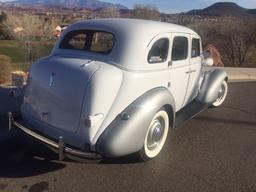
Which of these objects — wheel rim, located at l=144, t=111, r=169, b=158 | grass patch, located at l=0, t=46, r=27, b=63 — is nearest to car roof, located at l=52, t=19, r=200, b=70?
wheel rim, located at l=144, t=111, r=169, b=158

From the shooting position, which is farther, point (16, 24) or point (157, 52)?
point (16, 24)

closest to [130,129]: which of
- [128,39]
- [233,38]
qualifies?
[128,39]

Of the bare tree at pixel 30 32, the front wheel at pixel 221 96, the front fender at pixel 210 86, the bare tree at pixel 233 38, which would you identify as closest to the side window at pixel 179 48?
the front fender at pixel 210 86

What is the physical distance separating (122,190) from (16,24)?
45287mm

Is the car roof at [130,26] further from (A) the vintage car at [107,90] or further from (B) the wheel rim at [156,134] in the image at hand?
(B) the wheel rim at [156,134]

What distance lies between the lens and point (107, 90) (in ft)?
13.3

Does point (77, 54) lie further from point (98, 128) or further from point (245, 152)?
point (245, 152)

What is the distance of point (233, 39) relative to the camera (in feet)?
113

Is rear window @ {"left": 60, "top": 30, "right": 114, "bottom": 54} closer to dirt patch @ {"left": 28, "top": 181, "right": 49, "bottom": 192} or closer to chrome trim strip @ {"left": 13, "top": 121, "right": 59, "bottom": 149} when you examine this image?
chrome trim strip @ {"left": 13, "top": 121, "right": 59, "bottom": 149}

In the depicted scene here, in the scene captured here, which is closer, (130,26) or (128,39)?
(128,39)

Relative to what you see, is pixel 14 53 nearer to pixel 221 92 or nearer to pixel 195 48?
pixel 221 92

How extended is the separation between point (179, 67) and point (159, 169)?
1658mm

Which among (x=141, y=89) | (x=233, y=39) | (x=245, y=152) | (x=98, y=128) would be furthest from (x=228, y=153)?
(x=233, y=39)

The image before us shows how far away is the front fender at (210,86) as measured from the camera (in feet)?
20.4
